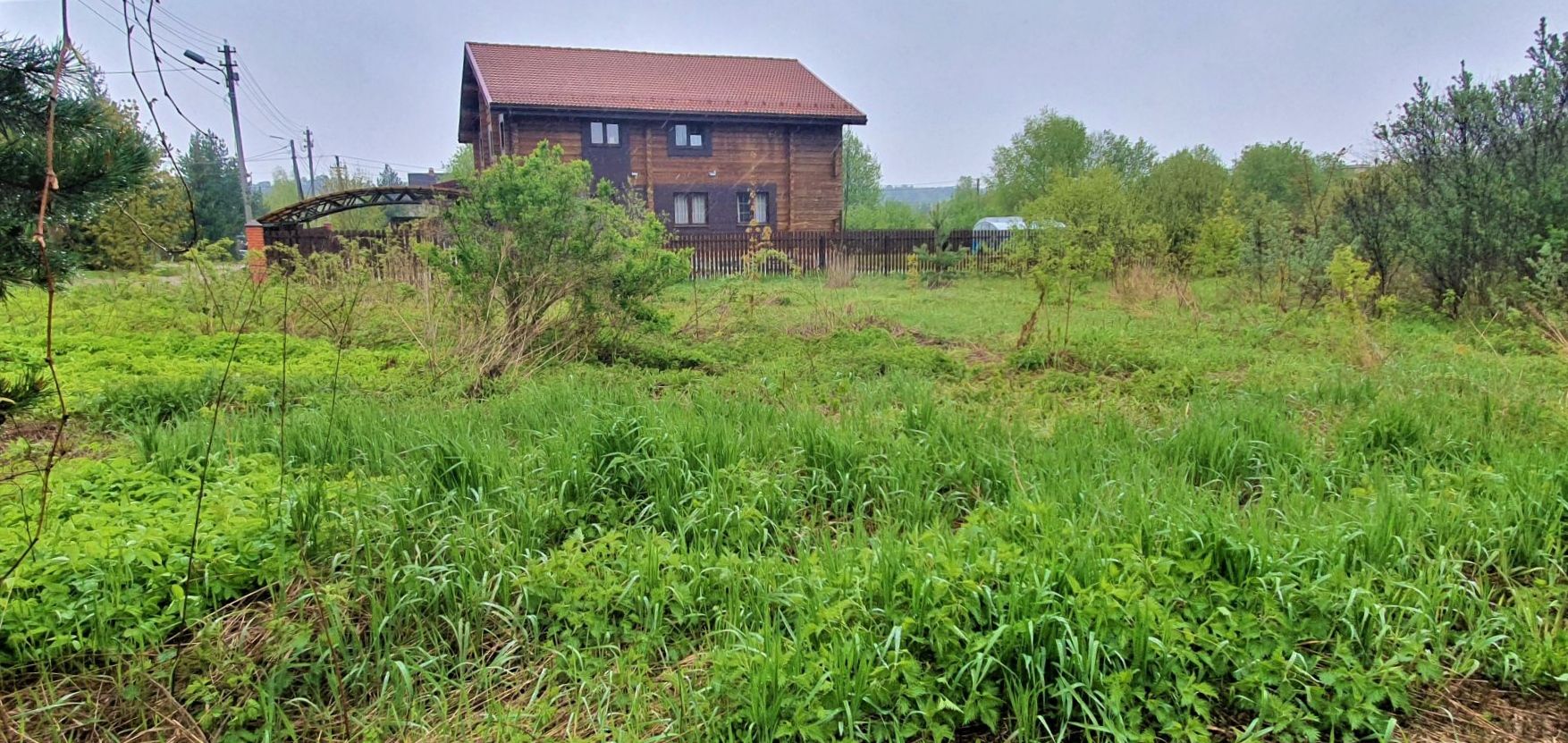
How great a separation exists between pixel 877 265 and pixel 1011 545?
59.3 feet

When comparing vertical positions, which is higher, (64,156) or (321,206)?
(321,206)

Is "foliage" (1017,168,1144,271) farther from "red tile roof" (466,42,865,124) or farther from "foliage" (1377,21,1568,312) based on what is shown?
"red tile roof" (466,42,865,124)

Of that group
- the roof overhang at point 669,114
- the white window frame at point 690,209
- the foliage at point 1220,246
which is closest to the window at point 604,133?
the roof overhang at point 669,114

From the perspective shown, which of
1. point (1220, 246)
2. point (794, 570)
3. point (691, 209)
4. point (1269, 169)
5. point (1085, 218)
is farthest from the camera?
point (691, 209)

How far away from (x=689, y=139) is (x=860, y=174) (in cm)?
3754

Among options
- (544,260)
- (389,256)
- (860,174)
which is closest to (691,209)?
(389,256)

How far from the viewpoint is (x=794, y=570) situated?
109 inches

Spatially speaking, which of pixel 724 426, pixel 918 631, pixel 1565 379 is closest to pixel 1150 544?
pixel 918 631

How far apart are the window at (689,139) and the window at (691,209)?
132 centimetres

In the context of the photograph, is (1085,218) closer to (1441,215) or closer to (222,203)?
(1441,215)

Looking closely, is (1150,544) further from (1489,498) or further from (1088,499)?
(1489,498)

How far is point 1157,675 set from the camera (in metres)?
2.18

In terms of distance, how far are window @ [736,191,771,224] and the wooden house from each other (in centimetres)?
3

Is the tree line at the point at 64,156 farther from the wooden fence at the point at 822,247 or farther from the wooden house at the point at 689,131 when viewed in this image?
the wooden house at the point at 689,131
